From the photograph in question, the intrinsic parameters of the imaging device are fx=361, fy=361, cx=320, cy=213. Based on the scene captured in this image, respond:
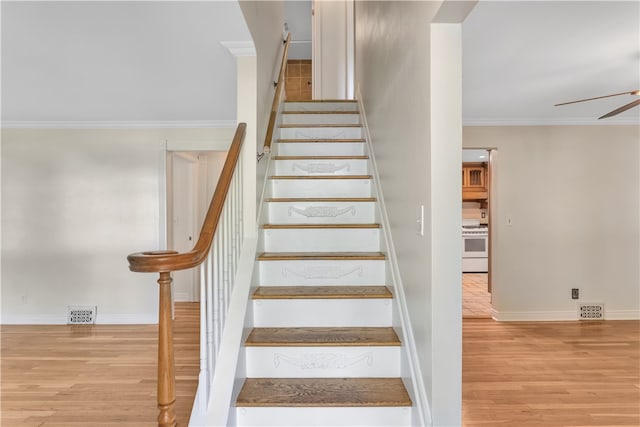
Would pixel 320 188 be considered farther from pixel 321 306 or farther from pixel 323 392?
pixel 323 392

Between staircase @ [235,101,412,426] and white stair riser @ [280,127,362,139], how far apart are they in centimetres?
25

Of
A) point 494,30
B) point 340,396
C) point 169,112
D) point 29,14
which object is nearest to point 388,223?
point 340,396

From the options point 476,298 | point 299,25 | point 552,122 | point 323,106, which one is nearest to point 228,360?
point 323,106

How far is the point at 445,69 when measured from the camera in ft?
4.80

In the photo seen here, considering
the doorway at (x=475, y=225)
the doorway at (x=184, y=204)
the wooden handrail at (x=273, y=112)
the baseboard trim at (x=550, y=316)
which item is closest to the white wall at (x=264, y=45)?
the wooden handrail at (x=273, y=112)

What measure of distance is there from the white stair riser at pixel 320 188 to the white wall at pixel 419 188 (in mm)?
462

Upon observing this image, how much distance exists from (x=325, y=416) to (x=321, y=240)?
1159mm

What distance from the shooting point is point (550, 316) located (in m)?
4.27

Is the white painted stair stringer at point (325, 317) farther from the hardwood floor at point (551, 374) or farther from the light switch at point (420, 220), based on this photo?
the hardwood floor at point (551, 374)

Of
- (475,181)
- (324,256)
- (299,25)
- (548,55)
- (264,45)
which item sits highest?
(299,25)

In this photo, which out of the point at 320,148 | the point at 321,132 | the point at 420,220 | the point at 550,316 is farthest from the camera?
the point at 550,316

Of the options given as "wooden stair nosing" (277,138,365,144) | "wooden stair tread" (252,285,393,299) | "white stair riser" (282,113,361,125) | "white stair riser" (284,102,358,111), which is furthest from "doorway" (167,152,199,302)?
"wooden stair tread" (252,285,393,299)

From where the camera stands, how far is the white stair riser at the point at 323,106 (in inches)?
162

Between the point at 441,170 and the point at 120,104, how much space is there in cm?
336
